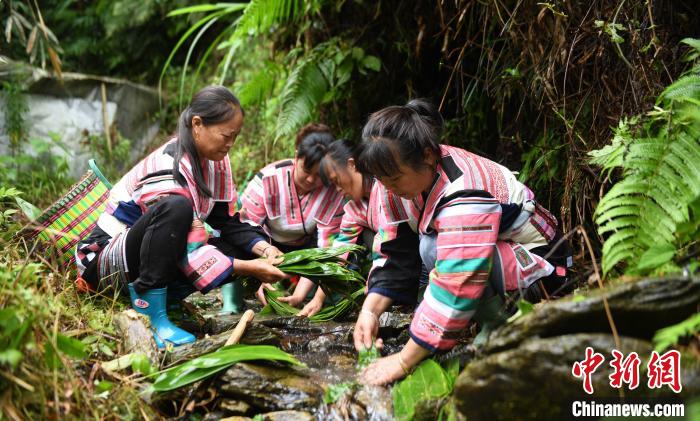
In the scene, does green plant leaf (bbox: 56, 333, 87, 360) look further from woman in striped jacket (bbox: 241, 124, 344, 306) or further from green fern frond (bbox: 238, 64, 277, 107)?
green fern frond (bbox: 238, 64, 277, 107)

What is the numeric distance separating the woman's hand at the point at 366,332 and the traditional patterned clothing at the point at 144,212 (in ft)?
2.54

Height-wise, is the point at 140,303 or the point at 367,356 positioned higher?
the point at 140,303

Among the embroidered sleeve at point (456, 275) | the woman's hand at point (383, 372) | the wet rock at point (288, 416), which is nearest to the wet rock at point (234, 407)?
the wet rock at point (288, 416)

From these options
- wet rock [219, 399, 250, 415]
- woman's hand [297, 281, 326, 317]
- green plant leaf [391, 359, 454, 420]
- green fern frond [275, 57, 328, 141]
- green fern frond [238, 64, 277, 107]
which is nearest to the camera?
green plant leaf [391, 359, 454, 420]

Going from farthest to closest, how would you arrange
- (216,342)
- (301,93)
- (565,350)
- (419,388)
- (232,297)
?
(301,93) < (232,297) < (216,342) < (419,388) < (565,350)

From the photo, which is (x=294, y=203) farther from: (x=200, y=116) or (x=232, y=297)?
(x=200, y=116)

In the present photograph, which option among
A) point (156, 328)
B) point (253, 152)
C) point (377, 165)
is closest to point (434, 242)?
point (377, 165)

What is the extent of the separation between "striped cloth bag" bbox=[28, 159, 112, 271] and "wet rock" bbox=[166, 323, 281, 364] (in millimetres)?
1044

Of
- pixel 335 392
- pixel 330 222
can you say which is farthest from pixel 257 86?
pixel 335 392

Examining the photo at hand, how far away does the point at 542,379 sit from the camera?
1.96 meters

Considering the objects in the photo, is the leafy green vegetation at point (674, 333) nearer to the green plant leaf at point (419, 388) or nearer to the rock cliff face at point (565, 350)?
the rock cliff face at point (565, 350)

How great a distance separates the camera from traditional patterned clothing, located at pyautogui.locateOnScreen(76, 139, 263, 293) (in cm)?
327

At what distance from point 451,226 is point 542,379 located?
81 centimetres

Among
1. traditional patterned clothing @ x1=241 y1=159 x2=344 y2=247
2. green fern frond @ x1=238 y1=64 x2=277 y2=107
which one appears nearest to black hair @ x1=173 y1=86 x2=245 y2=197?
traditional patterned clothing @ x1=241 y1=159 x2=344 y2=247
